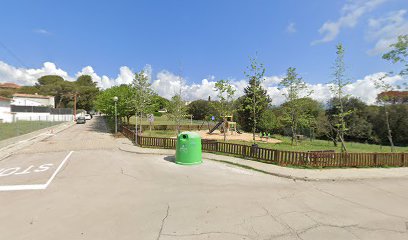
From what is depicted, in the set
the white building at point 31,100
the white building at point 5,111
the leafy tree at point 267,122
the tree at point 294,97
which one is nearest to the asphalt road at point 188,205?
the tree at point 294,97

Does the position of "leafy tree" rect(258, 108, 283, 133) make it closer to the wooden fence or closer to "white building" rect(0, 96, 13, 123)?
the wooden fence

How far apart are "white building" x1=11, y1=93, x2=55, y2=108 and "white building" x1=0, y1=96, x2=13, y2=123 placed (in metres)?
13.3

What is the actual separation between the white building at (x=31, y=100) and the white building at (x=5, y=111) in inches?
523

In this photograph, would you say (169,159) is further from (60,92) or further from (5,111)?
(60,92)

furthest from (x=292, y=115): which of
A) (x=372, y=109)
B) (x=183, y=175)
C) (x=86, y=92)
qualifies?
(x=86, y=92)

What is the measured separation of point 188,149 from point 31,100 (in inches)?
2650

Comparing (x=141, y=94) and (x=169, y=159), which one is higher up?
(x=141, y=94)

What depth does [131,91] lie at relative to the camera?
1028 inches

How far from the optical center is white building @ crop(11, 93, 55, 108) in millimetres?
54569

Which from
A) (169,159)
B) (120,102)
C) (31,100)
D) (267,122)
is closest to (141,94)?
(120,102)

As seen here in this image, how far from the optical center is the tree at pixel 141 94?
2267 cm

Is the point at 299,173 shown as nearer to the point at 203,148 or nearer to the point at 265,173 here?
the point at 265,173

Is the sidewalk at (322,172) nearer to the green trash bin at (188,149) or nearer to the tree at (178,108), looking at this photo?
the green trash bin at (188,149)

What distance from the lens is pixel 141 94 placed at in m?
23.0
